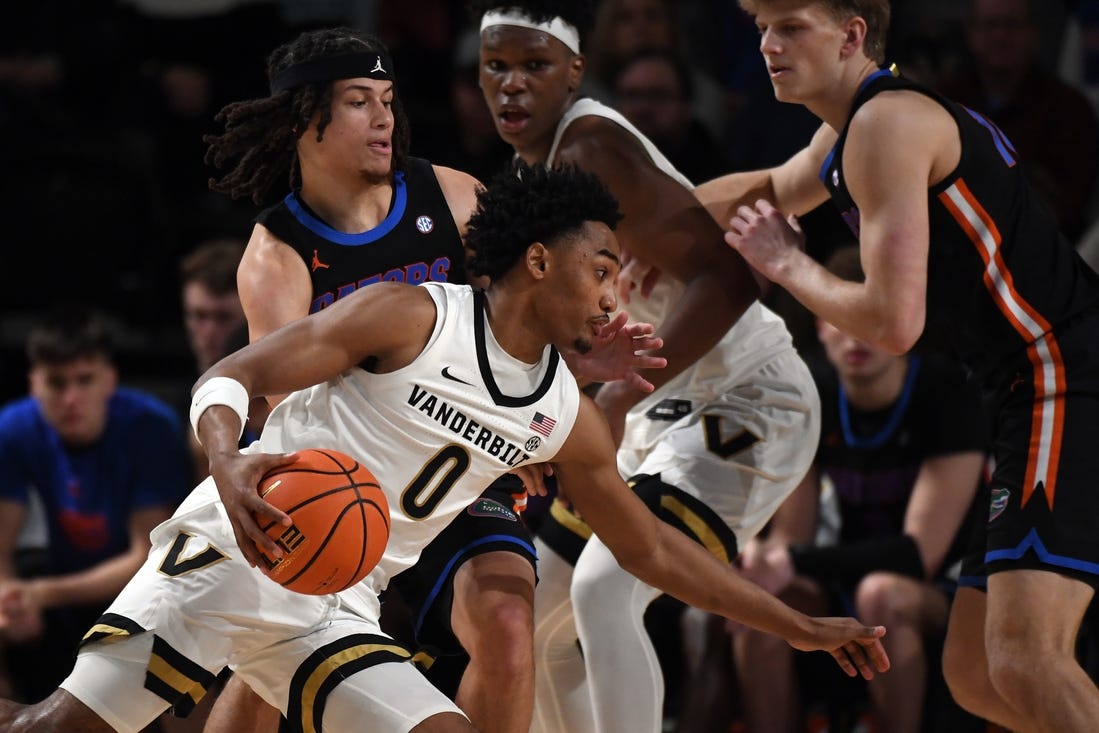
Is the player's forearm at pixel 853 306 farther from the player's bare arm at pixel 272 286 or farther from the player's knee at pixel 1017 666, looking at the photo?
the player's bare arm at pixel 272 286

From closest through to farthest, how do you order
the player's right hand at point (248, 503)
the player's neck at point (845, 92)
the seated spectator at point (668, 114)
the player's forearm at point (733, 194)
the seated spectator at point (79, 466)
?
the player's right hand at point (248, 503) → the player's neck at point (845, 92) → the player's forearm at point (733, 194) → the seated spectator at point (79, 466) → the seated spectator at point (668, 114)

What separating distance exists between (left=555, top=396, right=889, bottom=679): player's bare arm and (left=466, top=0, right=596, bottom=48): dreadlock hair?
143 centimetres

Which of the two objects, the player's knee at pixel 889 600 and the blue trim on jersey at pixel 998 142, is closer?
the blue trim on jersey at pixel 998 142

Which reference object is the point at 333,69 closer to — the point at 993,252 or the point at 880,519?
the point at 993,252

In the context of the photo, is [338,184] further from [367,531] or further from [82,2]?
[82,2]

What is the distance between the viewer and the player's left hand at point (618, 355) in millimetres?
3914

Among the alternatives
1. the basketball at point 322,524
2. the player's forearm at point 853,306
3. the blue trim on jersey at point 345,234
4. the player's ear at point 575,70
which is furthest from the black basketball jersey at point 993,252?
the basketball at point 322,524

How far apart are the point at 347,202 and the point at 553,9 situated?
0.99m

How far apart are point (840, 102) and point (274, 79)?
1.48 meters

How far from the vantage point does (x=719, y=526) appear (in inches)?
181

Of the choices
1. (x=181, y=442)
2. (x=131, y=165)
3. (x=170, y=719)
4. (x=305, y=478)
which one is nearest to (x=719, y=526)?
(x=305, y=478)

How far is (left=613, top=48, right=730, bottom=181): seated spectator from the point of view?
24.3 ft

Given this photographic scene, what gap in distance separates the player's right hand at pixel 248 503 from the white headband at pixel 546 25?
1911mm

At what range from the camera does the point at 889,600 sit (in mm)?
Result: 5727
